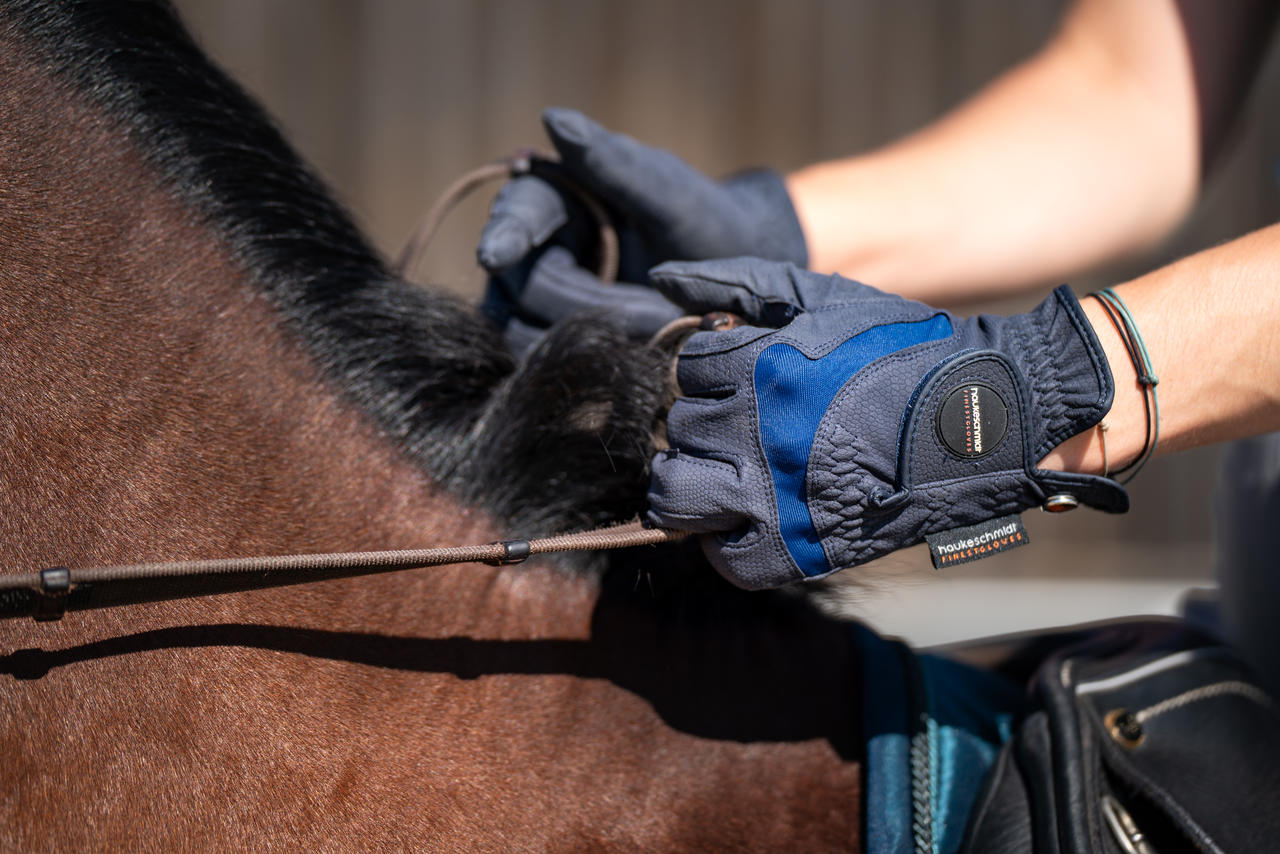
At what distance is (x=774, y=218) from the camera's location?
1.19 m

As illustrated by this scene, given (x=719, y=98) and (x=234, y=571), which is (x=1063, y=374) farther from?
(x=719, y=98)

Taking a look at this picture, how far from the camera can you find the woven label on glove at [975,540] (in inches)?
30.3

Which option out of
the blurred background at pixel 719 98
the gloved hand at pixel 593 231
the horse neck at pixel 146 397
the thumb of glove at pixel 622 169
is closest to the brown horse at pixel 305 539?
the horse neck at pixel 146 397

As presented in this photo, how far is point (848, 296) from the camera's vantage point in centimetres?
81

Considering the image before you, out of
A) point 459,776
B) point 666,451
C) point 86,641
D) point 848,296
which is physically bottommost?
point 459,776

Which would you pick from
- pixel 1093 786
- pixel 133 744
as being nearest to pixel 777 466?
pixel 1093 786

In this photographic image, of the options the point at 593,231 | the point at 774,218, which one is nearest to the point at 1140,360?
the point at 774,218

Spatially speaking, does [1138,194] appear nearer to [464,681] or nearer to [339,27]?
[464,681]

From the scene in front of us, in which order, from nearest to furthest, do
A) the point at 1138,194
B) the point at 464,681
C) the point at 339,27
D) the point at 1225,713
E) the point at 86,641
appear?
the point at 86,641
the point at 464,681
the point at 1225,713
the point at 1138,194
the point at 339,27

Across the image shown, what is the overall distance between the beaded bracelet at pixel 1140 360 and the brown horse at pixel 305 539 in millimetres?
363

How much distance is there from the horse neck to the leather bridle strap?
0.12 feet

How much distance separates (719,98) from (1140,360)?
322cm

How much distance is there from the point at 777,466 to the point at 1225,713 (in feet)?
1.95

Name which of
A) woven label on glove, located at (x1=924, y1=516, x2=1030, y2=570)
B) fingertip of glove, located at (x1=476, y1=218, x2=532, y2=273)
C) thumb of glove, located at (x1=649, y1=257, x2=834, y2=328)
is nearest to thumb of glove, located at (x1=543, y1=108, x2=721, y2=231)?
fingertip of glove, located at (x1=476, y1=218, x2=532, y2=273)
